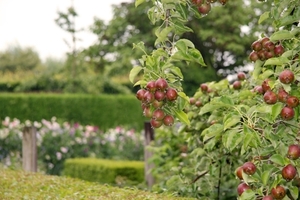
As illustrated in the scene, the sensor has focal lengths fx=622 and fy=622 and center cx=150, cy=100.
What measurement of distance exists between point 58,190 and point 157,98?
2.14 metres

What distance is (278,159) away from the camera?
11.3 feet

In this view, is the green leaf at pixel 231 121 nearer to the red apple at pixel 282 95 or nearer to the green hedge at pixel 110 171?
the red apple at pixel 282 95

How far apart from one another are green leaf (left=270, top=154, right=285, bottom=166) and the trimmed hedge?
1.19 meters

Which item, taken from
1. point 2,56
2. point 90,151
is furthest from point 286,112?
point 2,56

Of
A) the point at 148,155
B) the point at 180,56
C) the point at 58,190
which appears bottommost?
the point at 58,190

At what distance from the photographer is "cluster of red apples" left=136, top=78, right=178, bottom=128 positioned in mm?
3273

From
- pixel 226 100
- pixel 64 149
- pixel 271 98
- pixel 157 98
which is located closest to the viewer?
pixel 157 98

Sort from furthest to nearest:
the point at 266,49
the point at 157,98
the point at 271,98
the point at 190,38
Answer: the point at 190,38, the point at 266,49, the point at 271,98, the point at 157,98

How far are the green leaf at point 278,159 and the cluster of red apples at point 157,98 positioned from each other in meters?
0.61

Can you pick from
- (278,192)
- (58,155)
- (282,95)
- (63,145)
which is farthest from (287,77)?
(63,145)

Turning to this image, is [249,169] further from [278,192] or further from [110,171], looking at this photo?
[110,171]

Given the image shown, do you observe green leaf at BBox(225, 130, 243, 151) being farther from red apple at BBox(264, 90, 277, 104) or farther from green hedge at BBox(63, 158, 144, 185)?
green hedge at BBox(63, 158, 144, 185)

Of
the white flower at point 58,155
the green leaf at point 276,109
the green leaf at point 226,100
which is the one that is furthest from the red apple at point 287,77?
the white flower at point 58,155

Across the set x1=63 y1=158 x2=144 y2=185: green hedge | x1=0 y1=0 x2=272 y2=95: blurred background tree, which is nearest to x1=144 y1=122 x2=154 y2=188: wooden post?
x1=63 y1=158 x2=144 y2=185: green hedge
